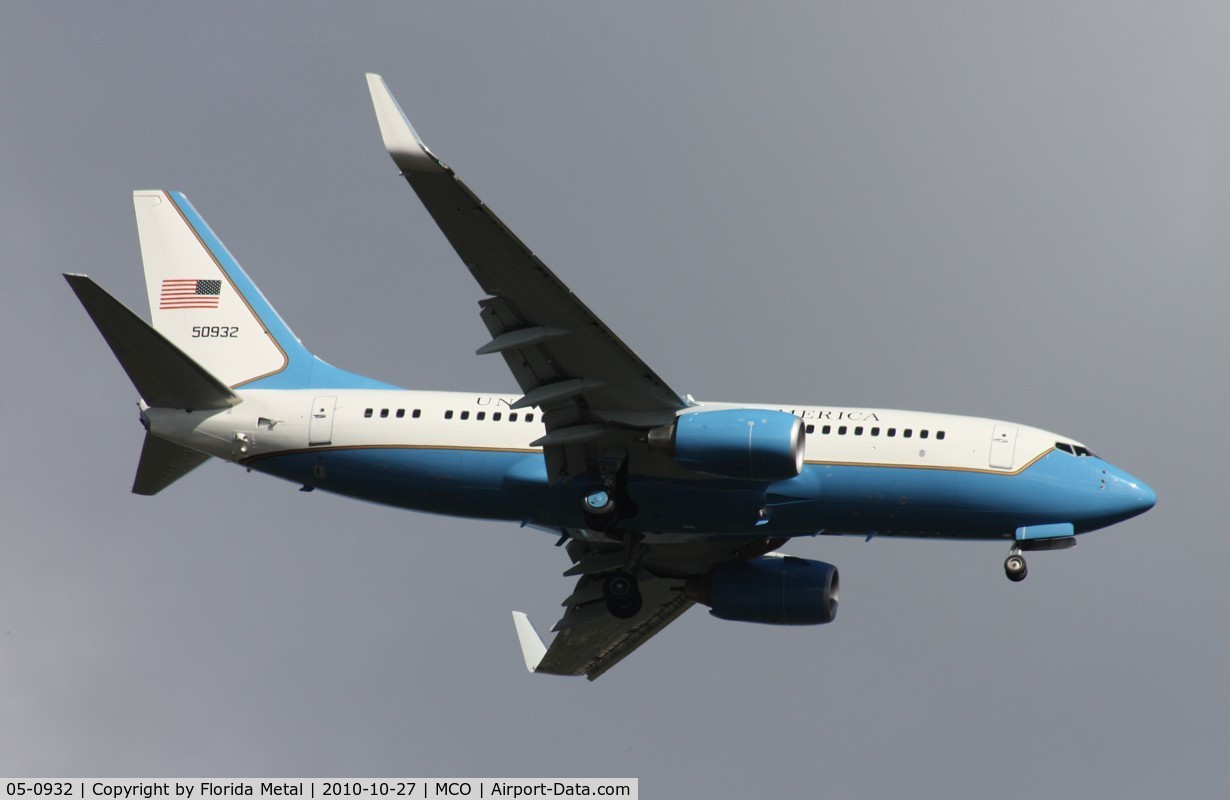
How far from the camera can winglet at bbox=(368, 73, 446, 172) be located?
119 ft

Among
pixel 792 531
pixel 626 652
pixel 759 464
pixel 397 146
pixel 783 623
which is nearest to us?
pixel 397 146

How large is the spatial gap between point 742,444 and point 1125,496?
1022 centimetres

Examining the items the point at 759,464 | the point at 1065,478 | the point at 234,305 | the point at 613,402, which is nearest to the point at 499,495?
the point at 613,402

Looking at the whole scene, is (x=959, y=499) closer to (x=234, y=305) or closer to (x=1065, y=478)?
(x=1065, y=478)

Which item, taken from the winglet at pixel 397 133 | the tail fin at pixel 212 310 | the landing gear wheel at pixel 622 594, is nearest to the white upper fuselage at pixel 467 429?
the tail fin at pixel 212 310

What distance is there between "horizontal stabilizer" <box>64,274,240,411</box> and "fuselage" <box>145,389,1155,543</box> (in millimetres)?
406

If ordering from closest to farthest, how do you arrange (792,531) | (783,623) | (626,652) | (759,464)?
(759,464) < (792,531) < (783,623) < (626,652)

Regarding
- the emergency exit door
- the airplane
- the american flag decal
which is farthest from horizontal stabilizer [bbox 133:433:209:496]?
the american flag decal

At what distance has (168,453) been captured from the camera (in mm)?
47844

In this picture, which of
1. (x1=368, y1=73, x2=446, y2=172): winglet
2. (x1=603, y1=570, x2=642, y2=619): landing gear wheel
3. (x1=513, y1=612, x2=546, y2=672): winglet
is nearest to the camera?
(x1=368, y1=73, x2=446, y2=172): winglet

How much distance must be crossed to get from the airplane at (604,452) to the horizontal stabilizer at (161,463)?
0.15ft

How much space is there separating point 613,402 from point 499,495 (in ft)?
13.5

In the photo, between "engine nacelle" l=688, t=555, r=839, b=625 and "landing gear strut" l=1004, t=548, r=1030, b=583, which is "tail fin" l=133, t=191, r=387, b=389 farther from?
"landing gear strut" l=1004, t=548, r=1030, b=583

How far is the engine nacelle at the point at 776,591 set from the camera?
49625mm
